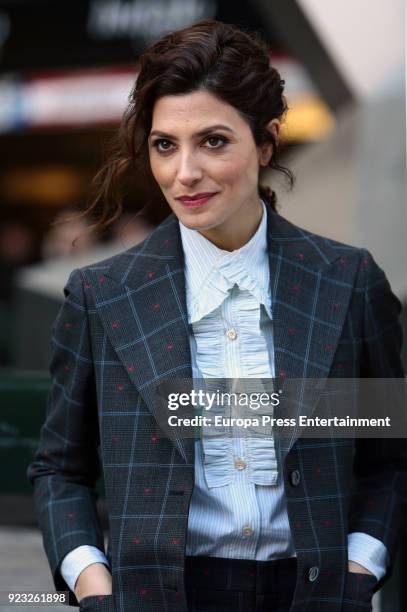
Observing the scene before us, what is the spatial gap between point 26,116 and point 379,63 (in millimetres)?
3370

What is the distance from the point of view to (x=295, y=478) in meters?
2.04

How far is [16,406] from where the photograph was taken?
441cm

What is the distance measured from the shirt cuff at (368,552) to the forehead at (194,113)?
0.93 meters

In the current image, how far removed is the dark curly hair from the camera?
6.62 feet

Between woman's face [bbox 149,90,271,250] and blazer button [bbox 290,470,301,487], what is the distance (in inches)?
21.1

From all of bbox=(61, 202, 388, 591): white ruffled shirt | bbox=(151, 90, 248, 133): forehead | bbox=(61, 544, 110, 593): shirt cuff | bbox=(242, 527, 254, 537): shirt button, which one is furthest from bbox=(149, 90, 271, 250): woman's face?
bbox=(61, 544, 110, 593): shirt cuff

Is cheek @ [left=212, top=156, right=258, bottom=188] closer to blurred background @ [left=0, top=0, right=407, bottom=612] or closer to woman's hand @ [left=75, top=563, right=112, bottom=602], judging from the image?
blurred background @ [left=0, top=0, right=407, bottom=612]

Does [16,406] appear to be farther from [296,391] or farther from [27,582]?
[296,391]

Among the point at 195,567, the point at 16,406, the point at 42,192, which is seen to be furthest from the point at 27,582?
the point at 42,192

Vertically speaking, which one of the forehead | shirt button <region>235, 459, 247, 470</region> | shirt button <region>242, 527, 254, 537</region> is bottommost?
shirt button <region>242, 527, 254, 537</region>

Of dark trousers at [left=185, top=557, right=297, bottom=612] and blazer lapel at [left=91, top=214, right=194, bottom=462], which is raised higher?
blazer lapel at [left=91, top=214, right=194, bottom=462]

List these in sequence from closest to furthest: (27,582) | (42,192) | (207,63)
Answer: (207,63)
(27,582)
(42,192)

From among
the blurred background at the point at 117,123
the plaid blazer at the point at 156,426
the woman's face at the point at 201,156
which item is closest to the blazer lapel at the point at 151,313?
the plaid blazer at the point at 156,426

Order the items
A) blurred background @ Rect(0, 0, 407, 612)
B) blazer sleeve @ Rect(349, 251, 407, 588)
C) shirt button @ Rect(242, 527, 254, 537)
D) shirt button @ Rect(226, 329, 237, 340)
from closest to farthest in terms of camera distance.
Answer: shirt button @ Rect(242, 527, 254, 537) → shirt button @ Rect(226, 329, 237, 340) → blazer sleeve @ Rect(349, 251, 407, 588) → blurred background @ Rect(0, 0, 407, 612)
